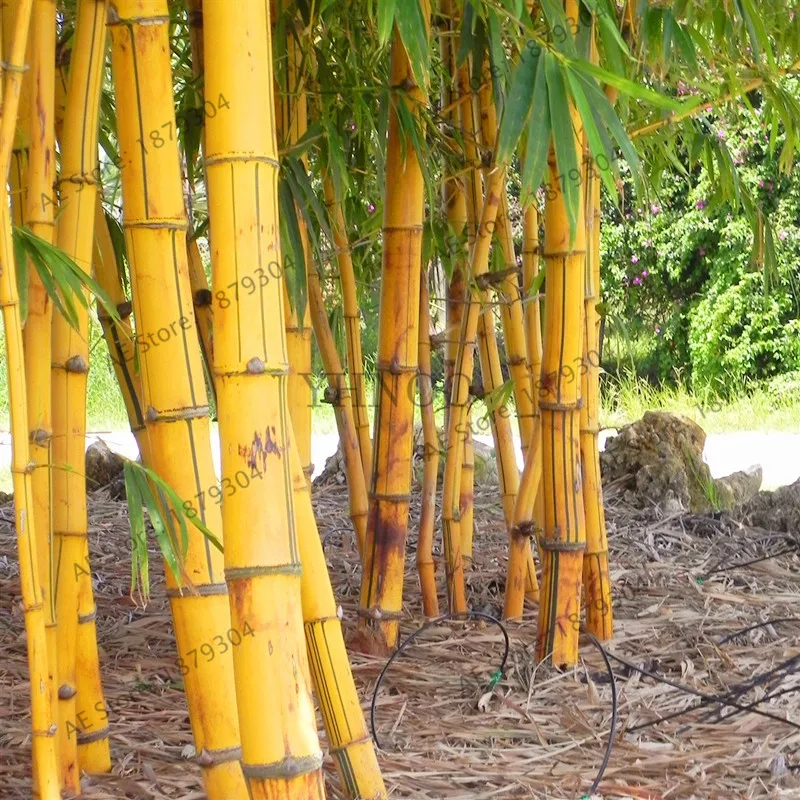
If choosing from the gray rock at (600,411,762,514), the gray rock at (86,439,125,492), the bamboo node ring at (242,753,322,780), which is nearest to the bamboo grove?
the bamboo node ring at (242,753,322,780)

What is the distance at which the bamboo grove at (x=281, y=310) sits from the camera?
2.81 feet

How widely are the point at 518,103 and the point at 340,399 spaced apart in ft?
3.11

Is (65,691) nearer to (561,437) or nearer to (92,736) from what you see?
(92,736)

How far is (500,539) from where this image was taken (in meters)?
2.74

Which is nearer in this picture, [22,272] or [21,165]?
[22,272]

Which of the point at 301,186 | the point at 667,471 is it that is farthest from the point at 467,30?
the point at 667,471

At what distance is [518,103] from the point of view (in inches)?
40.3

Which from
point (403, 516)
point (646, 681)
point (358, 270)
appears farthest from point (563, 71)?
point (358, 270)

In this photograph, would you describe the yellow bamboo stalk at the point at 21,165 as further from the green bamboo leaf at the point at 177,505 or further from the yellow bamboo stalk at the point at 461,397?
the yellow bamboo stalk at the point at 461,397

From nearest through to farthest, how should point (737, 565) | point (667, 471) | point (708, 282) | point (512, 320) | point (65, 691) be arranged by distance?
1. point (65, 691)
2. point (512, 320)
3. point (737, 565)
4. point (667, 471)
5. point (708, 282)

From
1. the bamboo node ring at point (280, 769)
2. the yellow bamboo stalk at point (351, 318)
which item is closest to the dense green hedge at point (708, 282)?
the yellow bamboo stalk at point (351, 318)

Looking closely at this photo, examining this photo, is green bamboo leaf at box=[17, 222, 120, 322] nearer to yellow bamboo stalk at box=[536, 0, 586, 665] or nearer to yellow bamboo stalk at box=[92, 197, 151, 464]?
yellow bamboo stalk at box=[92, 197, 151, 464]

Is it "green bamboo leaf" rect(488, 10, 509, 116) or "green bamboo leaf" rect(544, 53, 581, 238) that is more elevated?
"green bamboo leaf" rect(488, 10, 509, 116)

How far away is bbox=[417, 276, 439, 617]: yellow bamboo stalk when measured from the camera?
198cm
